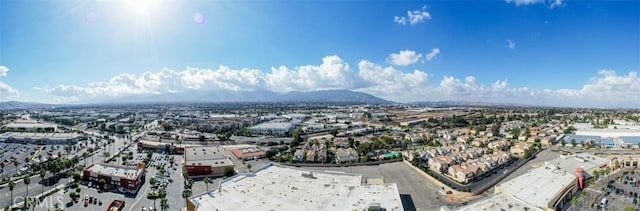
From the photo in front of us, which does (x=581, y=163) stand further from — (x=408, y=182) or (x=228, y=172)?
(x=228, y=172)

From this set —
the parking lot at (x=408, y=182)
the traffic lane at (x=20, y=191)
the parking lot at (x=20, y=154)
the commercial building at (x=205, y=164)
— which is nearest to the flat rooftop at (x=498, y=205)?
the parking lot at (x=408, y=182)

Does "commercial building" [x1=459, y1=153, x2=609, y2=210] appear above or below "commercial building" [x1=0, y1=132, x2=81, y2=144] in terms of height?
above

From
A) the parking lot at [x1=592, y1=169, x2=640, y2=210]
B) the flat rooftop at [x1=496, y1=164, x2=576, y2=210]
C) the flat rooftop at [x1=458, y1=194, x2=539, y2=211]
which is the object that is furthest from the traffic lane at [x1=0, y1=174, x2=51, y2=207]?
the parking lot at [x1=592, y1=169, x2=640, y2=210]

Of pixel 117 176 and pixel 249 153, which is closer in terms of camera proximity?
pixel 117 176

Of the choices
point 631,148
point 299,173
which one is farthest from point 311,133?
point 631,148

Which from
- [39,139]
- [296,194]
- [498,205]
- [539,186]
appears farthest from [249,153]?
[39,139]

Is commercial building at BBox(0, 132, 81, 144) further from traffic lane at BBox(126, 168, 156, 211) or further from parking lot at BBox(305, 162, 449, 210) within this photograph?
parking lot at BBox(305, 162, 449, 210)
